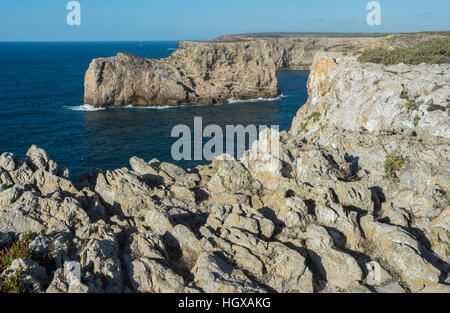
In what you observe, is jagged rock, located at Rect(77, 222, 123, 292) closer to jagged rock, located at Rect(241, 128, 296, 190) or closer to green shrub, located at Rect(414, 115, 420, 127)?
jagged rock, located at Rect(241, 128, 296, 190)

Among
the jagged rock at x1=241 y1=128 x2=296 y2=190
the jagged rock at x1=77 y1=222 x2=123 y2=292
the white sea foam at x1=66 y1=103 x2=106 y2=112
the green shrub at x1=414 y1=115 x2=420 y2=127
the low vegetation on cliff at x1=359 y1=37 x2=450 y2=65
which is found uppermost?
the low vegetation on cliff at x1=359 y1=37 x2=450 y2=65

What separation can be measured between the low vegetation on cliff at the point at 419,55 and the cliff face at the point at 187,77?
54.4 meters

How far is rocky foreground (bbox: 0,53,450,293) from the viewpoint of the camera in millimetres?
11688

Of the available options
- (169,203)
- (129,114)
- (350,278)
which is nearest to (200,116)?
(129,114)

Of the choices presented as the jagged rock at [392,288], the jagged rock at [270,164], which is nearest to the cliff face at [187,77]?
Result: the jagged rock at [270,164]

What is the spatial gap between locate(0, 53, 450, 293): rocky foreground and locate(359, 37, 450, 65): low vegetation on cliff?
22.9 feet

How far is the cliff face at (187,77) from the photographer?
87.5 metres

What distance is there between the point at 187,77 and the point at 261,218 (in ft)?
295

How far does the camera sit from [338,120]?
30688 mm

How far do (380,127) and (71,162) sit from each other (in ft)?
143

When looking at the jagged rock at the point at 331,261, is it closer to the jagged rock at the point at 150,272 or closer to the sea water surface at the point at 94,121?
the jagged rock at the point at 150,272

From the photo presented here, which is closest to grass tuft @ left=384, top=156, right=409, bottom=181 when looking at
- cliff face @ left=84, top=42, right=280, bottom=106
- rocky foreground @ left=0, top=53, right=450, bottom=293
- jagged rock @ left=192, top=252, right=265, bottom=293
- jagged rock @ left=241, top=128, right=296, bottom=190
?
rocky foreground @ left=0, top=53, right=450, bottom=293

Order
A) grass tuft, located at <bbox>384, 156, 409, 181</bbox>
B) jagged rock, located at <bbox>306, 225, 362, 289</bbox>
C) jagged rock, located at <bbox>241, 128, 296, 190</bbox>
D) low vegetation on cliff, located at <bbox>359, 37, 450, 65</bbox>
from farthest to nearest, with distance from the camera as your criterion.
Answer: low vegetation on cliff, located at <bbox>359, 37, 450, 65</bbox>, jagged rock, located at <bbox>241, 128, 296, 190</bbox>, grass tuft, located at <bbox>384, 156, 409, 181</bbox>, jagged rock, located at <bbox>306, 225, 362, 289</bbox>

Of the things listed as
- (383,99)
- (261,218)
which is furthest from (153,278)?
(383,99)
